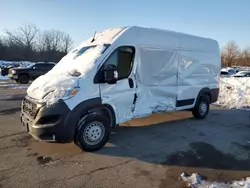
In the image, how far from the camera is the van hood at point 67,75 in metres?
4.72

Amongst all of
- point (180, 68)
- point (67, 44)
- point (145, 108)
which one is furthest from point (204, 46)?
point (67, 44)

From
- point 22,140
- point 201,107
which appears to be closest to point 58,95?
point 22,140

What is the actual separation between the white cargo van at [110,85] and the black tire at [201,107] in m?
0.36

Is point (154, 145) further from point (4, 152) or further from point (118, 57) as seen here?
point (4, 152)

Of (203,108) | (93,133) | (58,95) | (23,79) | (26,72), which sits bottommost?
(203,108)

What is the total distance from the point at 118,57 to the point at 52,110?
195 centimetres

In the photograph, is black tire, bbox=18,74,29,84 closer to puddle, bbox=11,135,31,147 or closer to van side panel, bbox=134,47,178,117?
puddle, bbox=11,135,31,147

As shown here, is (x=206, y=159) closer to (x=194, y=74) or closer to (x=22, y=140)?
(x=194, y=74)

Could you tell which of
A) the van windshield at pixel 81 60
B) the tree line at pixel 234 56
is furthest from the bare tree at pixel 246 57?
the van windshield at pixel 81 60

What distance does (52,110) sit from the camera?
446 cm

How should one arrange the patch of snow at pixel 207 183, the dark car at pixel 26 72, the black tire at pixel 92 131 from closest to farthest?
the patch of snow at pixel 207 183
the black tire at pixel 92 131
the dark car at pixel 26 72

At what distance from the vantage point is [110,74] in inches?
199

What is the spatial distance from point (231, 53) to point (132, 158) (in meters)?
83.7

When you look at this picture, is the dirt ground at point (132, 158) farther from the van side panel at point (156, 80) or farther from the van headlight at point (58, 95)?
the van headlight at point (58, 95)
